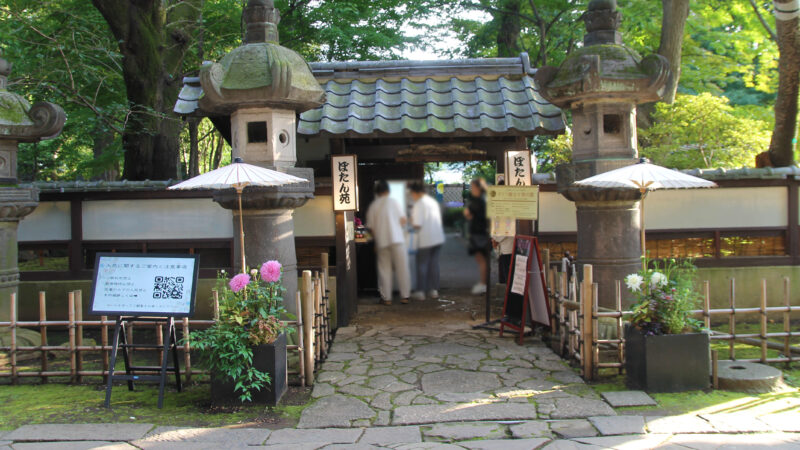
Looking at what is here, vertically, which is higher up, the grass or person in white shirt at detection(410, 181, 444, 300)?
person in white shirt at detection(410, 181, 444, 300)

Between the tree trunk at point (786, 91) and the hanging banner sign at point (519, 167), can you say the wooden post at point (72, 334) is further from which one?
the tree trunk at point (786, 91)

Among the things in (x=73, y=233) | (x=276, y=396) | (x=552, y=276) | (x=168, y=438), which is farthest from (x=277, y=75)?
(x=73, y=233)

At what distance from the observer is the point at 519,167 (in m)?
9.85

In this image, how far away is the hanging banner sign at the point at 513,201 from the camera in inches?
350

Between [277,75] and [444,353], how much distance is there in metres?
4.22

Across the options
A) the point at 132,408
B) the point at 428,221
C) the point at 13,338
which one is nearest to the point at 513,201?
the point at 132,408

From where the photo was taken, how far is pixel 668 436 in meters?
5.25

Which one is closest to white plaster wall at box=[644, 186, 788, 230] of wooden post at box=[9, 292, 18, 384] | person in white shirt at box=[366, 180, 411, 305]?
person in white shirt at box=[366, 180, 411, 305]

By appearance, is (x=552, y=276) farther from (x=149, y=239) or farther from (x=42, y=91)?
(x=42, y=91)

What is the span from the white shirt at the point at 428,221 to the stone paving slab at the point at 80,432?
4.10m

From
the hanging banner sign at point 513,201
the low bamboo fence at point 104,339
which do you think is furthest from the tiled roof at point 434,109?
the low bamboo fence at point 104,339

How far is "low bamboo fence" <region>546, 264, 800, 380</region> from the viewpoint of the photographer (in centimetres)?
673

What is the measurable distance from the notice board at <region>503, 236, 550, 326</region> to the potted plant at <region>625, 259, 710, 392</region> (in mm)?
2044

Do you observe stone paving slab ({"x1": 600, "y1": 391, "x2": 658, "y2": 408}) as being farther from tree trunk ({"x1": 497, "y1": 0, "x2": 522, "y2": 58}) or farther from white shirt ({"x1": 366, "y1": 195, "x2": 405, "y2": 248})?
tree trunk ({"x1": 497, "y1": 0, "x2": 522, "y2": 58})
